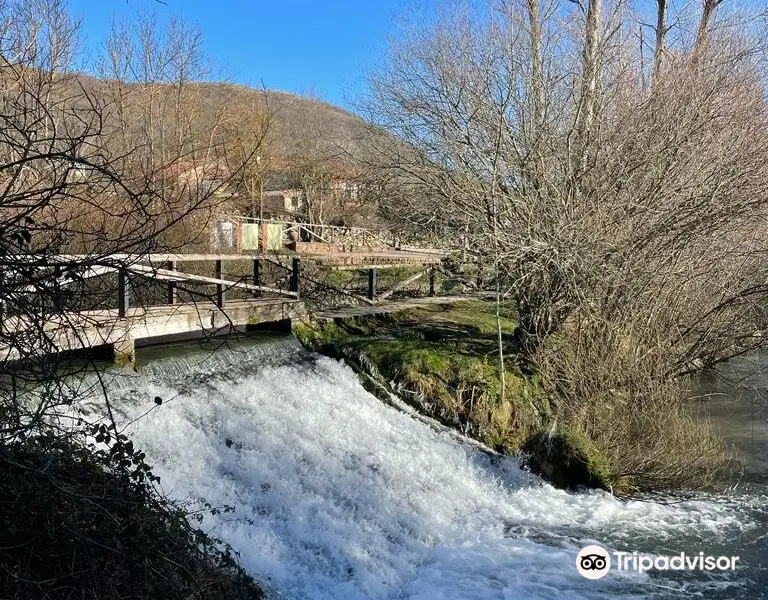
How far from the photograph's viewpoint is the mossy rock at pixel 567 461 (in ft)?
25.5

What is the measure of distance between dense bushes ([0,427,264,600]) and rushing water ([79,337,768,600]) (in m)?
1.23

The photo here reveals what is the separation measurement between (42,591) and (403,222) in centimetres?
807

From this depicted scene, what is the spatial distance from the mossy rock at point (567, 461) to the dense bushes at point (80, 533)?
5082 millimetres

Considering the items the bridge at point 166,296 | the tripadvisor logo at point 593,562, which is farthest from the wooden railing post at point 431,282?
the tripadvisor logo at point 593,562

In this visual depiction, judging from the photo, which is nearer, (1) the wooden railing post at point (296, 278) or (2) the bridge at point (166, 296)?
(2) the bridge at point (166, 296)

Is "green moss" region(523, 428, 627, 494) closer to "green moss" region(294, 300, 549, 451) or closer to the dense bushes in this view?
"green moss" region(294, 300, 549, 451)

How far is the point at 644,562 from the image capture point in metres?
6.10

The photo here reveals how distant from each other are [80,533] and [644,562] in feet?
16.5

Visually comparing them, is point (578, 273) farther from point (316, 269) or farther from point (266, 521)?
point (316, 269)

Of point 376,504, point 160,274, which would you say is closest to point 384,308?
point 376,504

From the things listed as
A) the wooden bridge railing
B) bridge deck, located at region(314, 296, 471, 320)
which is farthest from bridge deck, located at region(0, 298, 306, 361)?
bridge deck, located at region(314, 296, 471, 320)

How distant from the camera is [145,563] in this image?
3.39m

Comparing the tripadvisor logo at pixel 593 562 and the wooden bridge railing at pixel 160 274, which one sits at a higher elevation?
the wooden bridge railing at pixel 160 274

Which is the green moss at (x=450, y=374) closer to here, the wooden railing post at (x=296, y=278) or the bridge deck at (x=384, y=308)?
the bridge deck at (x=384, y=308)
